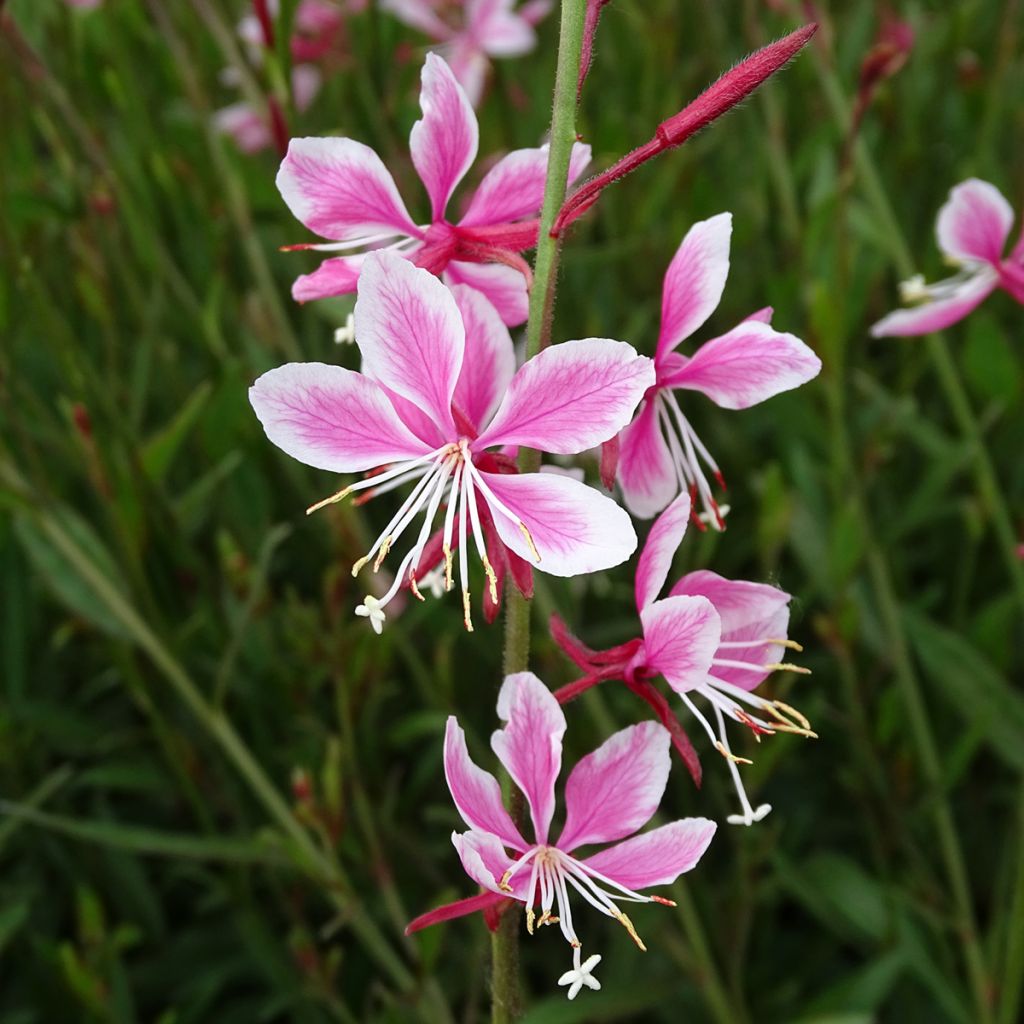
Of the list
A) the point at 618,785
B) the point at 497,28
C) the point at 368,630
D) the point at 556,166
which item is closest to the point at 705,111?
the point at 556,166

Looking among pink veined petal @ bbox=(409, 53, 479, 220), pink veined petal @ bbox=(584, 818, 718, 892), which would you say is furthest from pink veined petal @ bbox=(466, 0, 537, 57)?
pink veined petal @ bbox=(584, 818, 718, 892)

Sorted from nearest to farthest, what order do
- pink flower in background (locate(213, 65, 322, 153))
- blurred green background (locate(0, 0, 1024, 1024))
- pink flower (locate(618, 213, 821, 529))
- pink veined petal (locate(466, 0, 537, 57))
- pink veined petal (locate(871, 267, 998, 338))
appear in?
pink flower (locate(618, 213, 821, 529)) → pink veined petal (locate(871, 267, 998, 338)) → blurred green background (locate(0, 0, 1024, 1024)) → pink veined petal (locate(466, 0, 537, 57)) → pink flower in background (locate(213, 65, 322, 153))

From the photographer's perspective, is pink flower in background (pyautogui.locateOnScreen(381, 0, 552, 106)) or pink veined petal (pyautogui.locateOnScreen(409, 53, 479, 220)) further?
pink flower in background (pyautogui.locateOnScreen(381, 0, 552, 106))

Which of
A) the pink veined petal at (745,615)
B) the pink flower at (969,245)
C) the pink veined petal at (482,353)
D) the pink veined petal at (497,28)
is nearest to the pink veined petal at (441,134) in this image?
the pink veined petal at (482,353)

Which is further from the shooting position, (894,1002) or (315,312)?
(315,312)

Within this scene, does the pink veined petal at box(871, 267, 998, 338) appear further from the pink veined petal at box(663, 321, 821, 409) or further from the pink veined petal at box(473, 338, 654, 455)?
the pink veined petal at box(473, 338, 654, 455)

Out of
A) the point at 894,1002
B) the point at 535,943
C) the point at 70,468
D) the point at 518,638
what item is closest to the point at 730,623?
the point at 518,638

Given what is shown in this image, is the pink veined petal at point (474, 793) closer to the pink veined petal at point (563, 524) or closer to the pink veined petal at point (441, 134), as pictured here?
the pink veined petal at point (563, 524)

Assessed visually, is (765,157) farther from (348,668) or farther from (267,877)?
(267,877)
